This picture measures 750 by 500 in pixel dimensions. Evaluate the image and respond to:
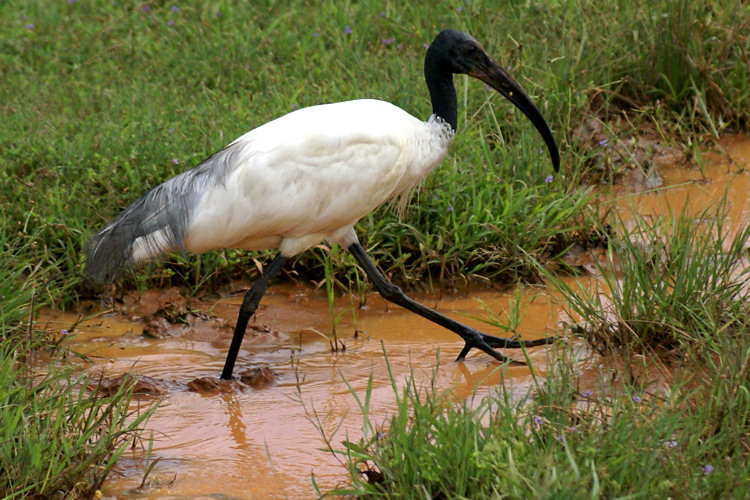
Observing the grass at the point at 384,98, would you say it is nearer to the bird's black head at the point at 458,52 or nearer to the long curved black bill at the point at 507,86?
the long curved black bill at the point at 507,86

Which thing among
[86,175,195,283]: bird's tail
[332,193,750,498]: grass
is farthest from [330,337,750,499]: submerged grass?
[86,175,195,283]: bird's tail

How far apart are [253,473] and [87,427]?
584 millimetres

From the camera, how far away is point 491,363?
4.67 metres

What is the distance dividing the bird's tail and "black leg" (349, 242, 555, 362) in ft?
2.64

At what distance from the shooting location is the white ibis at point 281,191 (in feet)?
14.4

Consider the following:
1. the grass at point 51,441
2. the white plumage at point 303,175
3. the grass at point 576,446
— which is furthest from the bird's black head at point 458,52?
the grass at point 51,441

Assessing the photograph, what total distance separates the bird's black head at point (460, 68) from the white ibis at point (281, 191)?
0.28 metres

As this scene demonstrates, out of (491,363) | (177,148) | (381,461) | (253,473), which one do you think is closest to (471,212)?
(491,363)

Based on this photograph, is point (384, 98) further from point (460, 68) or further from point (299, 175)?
point (299, 175)

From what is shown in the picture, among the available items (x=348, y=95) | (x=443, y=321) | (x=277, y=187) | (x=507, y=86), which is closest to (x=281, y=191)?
(x=277, y=187)

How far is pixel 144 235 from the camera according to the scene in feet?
14.6

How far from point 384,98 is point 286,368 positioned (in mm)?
2003

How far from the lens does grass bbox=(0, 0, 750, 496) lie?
5.23 m

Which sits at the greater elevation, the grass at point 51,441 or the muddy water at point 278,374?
the grass at point 51,441
